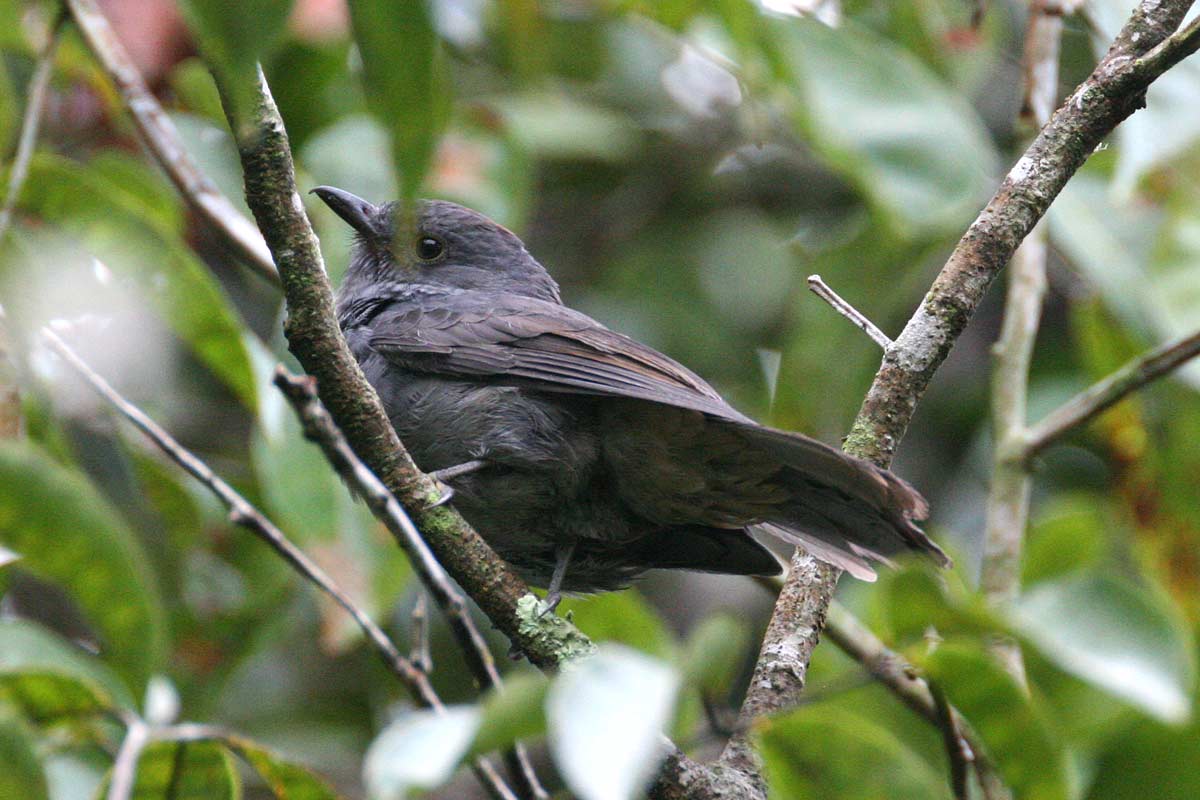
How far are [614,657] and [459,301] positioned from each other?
8.87ft

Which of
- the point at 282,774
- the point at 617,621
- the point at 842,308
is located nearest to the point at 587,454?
the point at 617,621

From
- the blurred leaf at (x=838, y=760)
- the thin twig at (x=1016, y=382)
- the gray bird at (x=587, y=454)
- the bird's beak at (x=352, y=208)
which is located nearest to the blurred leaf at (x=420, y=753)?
the blurred leaf at (x=838, y=760)

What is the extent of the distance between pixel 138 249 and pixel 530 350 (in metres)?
1.23

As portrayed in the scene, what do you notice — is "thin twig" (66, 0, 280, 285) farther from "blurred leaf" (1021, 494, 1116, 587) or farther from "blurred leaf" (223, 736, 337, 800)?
"blurred leaf" (1021, 494, 1116, 587)

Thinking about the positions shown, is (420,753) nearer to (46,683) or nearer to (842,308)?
(46,683)

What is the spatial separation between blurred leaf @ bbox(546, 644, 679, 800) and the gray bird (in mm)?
1631

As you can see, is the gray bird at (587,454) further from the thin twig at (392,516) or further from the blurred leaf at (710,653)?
the blurred leaf at (710,653)

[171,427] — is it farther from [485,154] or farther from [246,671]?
[485,154]

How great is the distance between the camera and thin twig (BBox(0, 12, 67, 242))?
3.48m

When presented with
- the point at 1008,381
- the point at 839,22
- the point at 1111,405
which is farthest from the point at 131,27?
the point at 1111,405

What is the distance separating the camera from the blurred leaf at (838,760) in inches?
94.0

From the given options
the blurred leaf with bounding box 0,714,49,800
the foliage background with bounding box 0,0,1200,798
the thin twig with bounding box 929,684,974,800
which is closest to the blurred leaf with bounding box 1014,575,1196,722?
the foliage background with bounding box 0,0,1200,798

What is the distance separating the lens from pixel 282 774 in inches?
119

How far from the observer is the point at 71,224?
4004mm
